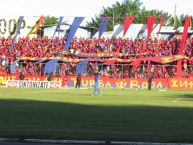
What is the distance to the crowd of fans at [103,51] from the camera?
63.2 meters

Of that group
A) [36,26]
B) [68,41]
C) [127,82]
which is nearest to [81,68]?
[127,82]

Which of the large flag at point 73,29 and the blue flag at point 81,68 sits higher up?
the large flag at point 73,29

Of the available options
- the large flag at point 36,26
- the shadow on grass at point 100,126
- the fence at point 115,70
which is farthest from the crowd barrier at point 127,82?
the shadow on grass at point 100,126

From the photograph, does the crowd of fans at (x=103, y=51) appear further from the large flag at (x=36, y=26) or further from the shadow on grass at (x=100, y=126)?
the shadow on grass at (x=100, y=126)

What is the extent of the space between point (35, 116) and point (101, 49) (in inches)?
1990

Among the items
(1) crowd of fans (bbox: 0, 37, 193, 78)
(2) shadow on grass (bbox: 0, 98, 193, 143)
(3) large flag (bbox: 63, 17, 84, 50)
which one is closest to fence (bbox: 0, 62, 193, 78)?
(1) crowd of fans (bbox: 0, 37, 193, 78)

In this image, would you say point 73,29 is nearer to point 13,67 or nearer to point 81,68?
point 13,67

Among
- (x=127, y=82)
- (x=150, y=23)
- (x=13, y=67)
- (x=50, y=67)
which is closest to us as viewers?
(x=127, y=82)

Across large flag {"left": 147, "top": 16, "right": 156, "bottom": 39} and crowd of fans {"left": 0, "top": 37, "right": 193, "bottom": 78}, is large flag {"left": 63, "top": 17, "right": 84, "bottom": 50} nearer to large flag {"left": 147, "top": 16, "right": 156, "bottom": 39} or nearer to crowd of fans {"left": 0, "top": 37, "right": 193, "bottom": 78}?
crowd of fans {"left": 0, "top": 37, "right": 193, "bottom": 78}

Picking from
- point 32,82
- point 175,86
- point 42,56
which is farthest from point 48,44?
point 175,86

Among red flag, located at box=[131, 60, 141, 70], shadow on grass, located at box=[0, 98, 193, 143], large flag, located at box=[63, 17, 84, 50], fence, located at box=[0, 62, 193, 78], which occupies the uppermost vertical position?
large flag, located at box=[63, 17, 84, 50]

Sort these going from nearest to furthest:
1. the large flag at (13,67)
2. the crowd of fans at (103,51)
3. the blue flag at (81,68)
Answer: the crowd of fans at (103,51) → the blue flag at (81,68) → the large flag at (13,67)

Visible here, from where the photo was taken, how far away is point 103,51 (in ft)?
235

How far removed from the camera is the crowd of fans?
63.2m
